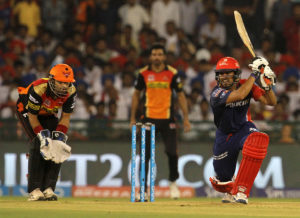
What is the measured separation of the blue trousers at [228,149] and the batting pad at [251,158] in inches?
12.4

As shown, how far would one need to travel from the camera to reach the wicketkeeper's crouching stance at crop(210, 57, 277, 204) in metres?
8.73

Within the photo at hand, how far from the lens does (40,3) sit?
1756cm

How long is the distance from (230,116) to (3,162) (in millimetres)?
5392

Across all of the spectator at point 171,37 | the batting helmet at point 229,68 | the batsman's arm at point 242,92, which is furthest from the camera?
the spectator at point 171,37

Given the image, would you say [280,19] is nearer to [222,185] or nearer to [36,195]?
[222,185]

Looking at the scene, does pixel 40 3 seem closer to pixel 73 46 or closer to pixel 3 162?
pixel 73 46

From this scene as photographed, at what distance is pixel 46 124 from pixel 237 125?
233 centimetres

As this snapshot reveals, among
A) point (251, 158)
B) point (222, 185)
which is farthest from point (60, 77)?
point (251, 158)

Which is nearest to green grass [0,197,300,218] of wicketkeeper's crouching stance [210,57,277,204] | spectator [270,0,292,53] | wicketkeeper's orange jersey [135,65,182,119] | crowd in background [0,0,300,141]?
wicketkeeper's crouching stance [210,57,277,204]

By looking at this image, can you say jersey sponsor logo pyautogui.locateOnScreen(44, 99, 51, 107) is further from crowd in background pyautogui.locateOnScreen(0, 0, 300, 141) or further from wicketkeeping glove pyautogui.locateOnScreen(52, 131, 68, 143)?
crowd in background pyautogui.locateOnScreen(0, 0, 300, 141)

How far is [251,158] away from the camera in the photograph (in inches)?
344

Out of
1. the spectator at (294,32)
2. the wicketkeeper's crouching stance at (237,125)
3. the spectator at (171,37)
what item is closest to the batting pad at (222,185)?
the wicketkeeper's crouching stance at (237,125)

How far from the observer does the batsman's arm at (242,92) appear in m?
8.66

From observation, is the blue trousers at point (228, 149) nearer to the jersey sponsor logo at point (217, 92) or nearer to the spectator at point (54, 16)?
the jersey sponsor logo at point (217, 92)
